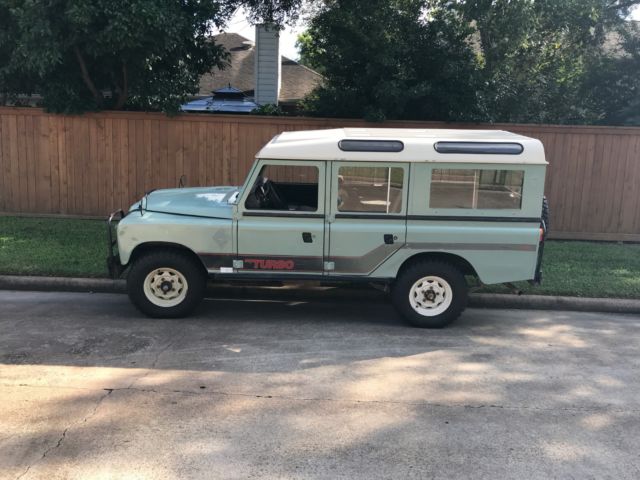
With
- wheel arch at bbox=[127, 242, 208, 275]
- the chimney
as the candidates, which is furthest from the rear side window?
the chimney

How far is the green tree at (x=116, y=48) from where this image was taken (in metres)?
9.01

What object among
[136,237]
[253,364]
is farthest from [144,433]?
[136,237]

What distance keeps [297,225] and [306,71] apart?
61.5ft

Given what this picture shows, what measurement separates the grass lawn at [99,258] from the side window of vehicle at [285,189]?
260 cm

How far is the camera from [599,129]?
34.9ft

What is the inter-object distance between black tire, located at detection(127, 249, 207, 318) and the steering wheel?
3.16 ft

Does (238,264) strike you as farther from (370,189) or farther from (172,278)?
(370,189)

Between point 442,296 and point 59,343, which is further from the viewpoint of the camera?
point 442,296

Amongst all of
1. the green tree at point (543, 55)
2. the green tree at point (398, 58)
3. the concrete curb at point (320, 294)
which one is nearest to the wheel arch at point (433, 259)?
the concrete curb at point (320, 294)

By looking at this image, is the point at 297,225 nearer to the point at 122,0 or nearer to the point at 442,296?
the point at 442,296

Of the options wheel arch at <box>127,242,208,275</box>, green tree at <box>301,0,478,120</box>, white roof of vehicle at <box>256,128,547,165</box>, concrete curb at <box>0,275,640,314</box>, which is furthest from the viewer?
green tree at <box>301,0,478,120</box>

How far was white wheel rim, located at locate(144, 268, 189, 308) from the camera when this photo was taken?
250 inches

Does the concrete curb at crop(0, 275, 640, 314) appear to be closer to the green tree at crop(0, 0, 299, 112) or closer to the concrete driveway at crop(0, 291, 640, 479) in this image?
the concrete driveway at crop(0, 291, 640, 479)

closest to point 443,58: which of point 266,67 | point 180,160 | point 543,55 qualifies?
point 543,55
